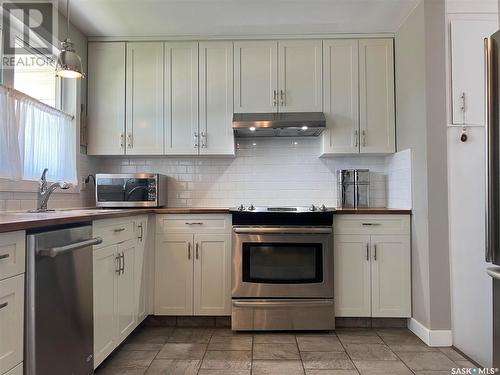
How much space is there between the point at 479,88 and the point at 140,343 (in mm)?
3004

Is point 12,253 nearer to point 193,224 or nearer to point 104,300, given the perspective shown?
point 104,300

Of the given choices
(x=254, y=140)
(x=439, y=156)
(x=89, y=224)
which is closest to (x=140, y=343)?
(x=89, y=224)

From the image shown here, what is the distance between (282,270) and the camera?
9.02 feet

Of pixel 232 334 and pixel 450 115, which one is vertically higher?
pixel 450 115

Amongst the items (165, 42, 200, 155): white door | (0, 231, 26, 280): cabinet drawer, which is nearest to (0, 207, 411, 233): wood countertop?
(0, 231, 26, 280): cabinet drawer

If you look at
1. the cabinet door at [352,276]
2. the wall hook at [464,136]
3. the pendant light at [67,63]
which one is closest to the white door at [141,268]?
the pendant light at [67,63]

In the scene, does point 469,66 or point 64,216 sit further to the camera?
point 469,66

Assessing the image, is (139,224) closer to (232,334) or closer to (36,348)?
(232,334)

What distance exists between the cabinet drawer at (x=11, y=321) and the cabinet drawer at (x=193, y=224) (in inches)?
61.8

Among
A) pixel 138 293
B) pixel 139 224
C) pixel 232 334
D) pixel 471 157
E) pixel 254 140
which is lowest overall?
pixel 232 334

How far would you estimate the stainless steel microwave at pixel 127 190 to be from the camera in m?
3.04

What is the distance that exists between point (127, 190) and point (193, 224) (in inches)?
27.2

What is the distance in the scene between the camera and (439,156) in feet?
8.14

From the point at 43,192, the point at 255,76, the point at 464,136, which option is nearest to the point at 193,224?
the point at 43,192
